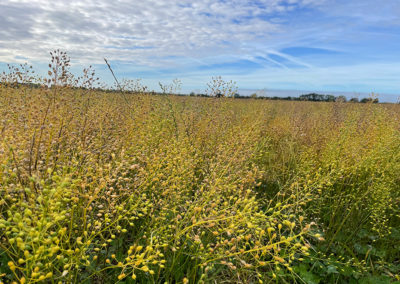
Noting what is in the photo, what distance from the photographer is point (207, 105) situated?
493cm

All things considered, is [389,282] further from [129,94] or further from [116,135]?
[129,94]

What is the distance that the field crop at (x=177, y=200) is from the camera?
60.5 inches

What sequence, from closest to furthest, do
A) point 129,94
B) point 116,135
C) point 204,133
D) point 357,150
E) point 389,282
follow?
1. point 389,282
2. point 116,135
3. point 357,150
4. point 204,133
5. point 129,94

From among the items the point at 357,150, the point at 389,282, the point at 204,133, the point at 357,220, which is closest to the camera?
the point at 389,282

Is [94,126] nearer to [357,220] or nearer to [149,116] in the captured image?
[149,116]

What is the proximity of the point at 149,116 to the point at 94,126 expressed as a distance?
954 mm

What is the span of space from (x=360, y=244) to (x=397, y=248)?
17.6 inches

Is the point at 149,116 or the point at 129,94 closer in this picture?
the point at 149,116

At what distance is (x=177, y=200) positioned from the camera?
6.92ft

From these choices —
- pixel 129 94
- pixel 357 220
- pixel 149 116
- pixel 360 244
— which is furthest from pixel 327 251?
pixel 129 94

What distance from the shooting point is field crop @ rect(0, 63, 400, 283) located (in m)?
1.54

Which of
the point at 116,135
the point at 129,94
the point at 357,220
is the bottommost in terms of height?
the point at 357,220

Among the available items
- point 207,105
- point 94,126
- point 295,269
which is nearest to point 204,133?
point 207,105

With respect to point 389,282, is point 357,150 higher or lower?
higher
